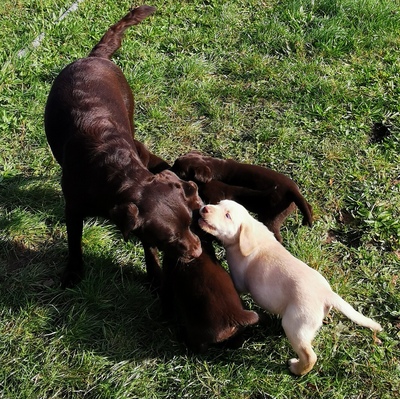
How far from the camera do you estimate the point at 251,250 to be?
11.4 ft

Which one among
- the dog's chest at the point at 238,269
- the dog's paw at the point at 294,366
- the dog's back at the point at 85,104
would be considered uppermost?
the dog's back at the point at 85,104

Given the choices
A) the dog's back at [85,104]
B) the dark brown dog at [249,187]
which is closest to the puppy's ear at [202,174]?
the dark brown dog at [249,187]

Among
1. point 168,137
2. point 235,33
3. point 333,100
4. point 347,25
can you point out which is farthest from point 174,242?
point 347,25

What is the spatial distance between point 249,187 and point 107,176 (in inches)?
52.4

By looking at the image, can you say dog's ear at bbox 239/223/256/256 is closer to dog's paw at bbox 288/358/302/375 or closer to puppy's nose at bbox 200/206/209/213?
puppy's nose at bbox 200/206/209/213

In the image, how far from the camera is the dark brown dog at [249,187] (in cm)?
398

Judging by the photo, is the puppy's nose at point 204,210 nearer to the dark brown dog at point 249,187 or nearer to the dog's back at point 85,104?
the dark brown dog at point 249,187

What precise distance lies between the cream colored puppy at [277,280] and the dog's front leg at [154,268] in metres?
0.45

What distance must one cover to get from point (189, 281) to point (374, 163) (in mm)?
2347

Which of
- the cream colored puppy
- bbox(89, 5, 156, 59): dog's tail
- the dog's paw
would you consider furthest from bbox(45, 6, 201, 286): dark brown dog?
the dog's paw

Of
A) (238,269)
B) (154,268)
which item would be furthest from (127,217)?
(238,269)

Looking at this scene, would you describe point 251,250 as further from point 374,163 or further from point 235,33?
point 235,33

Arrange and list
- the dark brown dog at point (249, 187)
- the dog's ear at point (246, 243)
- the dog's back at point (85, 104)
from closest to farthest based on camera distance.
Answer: the dog's ear at point (246, 243) < the dog's back at point (85, 104) < the dark brown dog at point (249, 187)

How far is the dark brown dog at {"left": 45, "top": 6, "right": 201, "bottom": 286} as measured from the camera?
3170 mm
